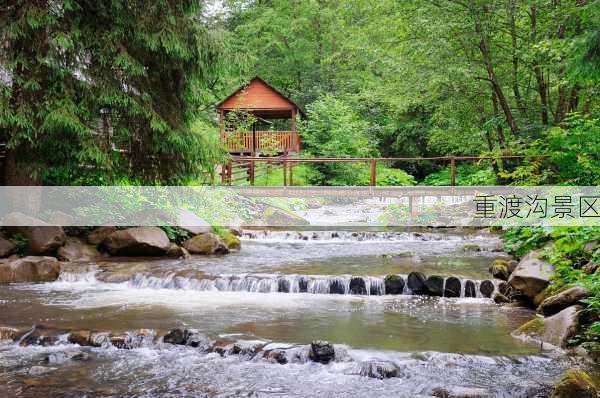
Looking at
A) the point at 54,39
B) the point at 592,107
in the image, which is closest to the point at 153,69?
the point at 54,39

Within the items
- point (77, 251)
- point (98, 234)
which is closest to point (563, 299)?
point (77, 251)

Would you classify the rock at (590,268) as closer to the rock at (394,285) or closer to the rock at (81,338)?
the rock at (394,285)

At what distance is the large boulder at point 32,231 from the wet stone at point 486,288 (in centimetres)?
793

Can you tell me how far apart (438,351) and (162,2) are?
776cm

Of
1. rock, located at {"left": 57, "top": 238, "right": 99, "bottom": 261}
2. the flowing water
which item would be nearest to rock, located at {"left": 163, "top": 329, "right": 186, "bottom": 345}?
the flowing water

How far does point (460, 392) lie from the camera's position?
191 inches

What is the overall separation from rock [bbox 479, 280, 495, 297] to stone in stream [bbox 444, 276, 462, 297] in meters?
0.34

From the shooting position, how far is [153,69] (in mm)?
10828

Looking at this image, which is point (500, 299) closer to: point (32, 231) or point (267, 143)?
point (32, 231)

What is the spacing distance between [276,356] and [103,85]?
6.23 metres

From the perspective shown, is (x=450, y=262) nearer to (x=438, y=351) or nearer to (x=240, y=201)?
(x=438, y=351)

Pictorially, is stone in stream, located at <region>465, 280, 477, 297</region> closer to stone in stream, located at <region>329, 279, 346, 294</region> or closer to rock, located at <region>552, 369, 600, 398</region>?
stone in stream, located at <region>329, 279, 346, 294</region>

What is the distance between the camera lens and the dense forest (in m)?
9.29

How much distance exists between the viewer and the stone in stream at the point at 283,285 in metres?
9.41
